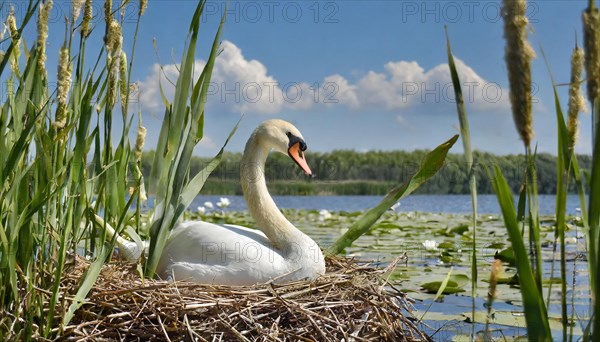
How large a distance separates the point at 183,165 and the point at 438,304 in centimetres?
151

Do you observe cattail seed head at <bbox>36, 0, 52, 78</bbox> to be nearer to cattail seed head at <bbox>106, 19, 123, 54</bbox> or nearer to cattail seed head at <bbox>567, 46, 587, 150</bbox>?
cattail seed head at <bbox>106, 19, 123, 54</bbox>

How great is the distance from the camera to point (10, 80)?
6.51ft

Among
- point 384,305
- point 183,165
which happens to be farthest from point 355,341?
point 183,165

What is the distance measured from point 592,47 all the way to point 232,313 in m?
1.31

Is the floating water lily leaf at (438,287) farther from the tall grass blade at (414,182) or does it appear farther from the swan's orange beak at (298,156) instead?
the swan's orange beak at (298,156)

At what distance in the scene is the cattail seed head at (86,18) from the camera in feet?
5.49

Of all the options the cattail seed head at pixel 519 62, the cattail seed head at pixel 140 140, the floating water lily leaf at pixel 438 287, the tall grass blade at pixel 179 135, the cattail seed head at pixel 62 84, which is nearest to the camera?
the cattail seed head at pixel 519 62

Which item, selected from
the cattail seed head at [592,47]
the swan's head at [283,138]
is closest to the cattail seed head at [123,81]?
→ the swan's head at [283,138]

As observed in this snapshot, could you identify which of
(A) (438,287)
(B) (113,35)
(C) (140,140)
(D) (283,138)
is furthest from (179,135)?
(A) (438,287)

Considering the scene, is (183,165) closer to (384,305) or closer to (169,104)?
(169,104)

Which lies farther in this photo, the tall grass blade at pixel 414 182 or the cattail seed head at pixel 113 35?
the tall grass blade at pixel 414 182

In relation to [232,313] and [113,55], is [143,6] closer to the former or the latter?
[113,55]

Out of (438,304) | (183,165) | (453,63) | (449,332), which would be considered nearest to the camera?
(453,63)

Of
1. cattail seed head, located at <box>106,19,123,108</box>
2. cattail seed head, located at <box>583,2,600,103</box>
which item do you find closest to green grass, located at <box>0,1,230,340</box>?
cattail seed head, located at <box>106,19,123,108</box>
